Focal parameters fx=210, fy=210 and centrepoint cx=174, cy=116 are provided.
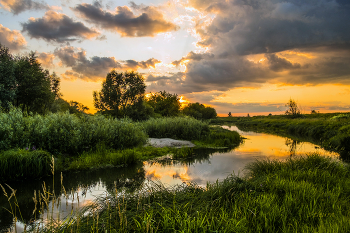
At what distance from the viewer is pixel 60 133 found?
10047 mm

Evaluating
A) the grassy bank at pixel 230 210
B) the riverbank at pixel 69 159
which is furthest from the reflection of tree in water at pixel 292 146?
the grassy bank at pixel 230 210

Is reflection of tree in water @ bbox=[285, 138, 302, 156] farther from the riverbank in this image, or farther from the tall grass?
the tall grass

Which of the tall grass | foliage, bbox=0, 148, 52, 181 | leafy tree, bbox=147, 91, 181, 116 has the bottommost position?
foliage, bbox=0, 148, 52, 181

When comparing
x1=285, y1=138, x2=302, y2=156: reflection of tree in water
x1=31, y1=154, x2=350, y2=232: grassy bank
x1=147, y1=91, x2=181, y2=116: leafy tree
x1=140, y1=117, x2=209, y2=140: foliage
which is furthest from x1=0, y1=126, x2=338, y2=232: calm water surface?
x1=147, y1=91, x2=181, y2=116: leafy tree

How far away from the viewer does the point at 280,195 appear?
16.3 ft

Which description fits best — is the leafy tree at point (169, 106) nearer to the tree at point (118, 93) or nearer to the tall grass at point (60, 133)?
the tree at point (118, 93)

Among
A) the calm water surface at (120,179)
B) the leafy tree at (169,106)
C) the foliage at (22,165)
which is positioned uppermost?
the leafy tree at (169,106)

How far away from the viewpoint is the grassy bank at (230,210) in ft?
10.8

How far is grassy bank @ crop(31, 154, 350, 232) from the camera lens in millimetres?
3307

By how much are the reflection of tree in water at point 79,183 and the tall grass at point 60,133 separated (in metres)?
2.09

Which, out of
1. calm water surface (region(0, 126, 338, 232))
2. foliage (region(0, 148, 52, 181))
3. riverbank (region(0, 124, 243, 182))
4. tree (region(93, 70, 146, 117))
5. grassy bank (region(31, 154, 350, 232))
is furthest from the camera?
tree (region(93, 70, 146, 117))

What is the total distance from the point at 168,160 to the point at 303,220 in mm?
8297

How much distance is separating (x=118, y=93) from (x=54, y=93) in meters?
→ 10.1

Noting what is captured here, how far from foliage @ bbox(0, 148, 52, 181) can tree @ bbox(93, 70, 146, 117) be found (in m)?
30.0
